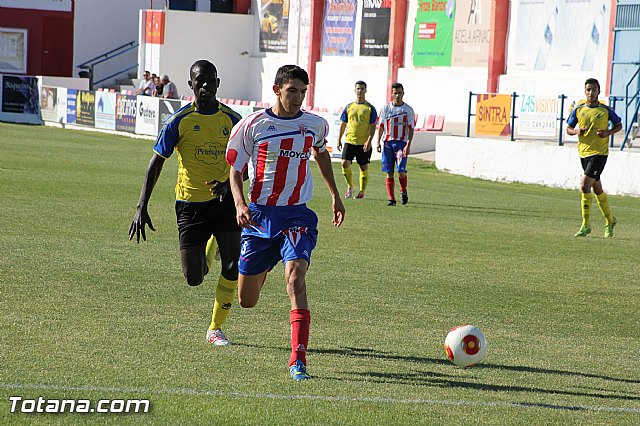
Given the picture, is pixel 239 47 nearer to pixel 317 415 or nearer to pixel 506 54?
pixel 506 54

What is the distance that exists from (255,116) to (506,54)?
31012 mm

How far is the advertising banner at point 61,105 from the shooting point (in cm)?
4172

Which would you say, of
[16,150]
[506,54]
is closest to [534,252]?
[16,150]

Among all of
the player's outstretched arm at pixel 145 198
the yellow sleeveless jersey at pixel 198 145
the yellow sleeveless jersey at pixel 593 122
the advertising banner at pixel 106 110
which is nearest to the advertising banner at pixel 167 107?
the advertising banner at pixel 106 110

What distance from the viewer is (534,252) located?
14633mm

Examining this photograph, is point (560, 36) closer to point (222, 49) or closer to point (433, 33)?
point (433, 33)

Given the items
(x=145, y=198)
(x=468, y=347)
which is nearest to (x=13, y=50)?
(x=145, y=198)

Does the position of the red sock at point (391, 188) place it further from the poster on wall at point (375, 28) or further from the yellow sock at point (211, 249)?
the poster on wall at point (375, 28)

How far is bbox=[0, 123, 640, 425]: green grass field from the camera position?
21.6 feet

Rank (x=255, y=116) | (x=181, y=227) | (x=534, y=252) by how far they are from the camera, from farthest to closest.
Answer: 1. (x=534, y=252)
2. (x=181, y=227)
3. (x=255, y=116)

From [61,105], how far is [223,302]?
35.1m

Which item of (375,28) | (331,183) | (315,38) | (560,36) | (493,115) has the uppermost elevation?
(375,28)

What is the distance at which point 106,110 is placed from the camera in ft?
131

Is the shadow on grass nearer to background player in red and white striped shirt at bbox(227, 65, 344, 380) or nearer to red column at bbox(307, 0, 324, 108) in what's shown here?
background player in red and white striped shirt at bbox(227, 65, 344, 380)
